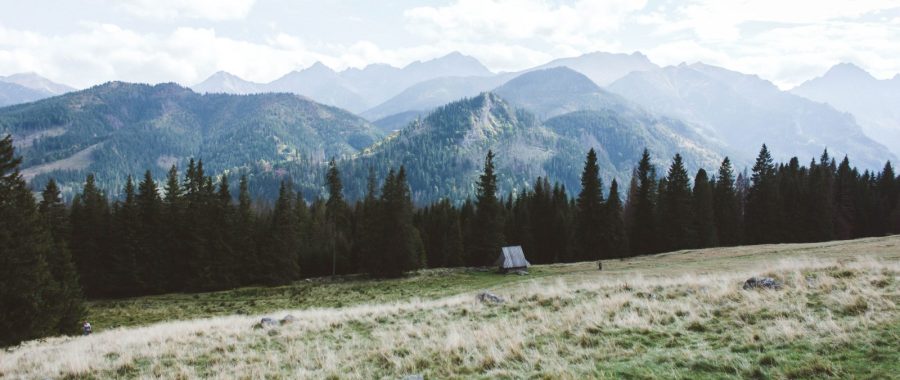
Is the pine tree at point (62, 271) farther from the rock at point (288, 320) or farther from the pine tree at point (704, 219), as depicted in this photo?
the pine tree at point (704, 219)

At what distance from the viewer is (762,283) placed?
58.1ft

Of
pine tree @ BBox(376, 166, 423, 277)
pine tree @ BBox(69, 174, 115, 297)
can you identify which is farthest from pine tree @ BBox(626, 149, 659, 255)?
pine tree @ BBox(69, 174, 115, 297)

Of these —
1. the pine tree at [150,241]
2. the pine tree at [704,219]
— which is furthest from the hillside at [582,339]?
the pine tree at [704,219]

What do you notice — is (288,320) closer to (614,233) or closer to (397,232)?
(397,232)

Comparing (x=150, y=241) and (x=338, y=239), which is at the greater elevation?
(x=150, y=241)

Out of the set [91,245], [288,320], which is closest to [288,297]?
[288,320]

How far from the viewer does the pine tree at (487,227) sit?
70625mm

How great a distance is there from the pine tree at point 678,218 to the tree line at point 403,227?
6.8 inches

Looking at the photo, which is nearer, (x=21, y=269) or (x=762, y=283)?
(x=762, y=283)

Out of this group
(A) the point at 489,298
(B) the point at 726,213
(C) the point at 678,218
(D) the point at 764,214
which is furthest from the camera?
(B) the point at 726,213

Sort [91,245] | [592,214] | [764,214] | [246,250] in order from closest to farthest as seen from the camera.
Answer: [91,245] → [246,250] → [592,214] → [764,214]

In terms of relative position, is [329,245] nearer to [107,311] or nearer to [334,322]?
[107,311]

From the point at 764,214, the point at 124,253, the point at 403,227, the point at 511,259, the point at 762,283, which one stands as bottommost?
the point at 511,259

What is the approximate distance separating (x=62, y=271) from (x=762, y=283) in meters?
51.5
